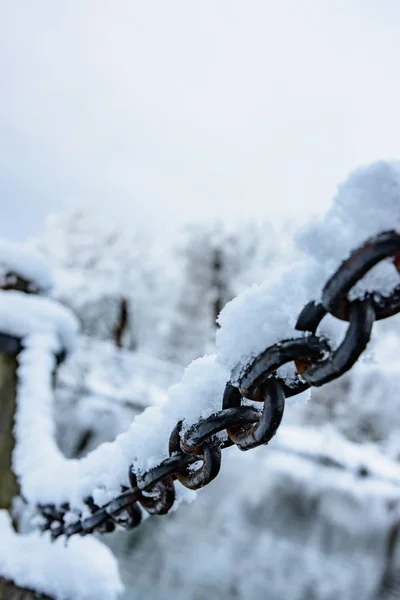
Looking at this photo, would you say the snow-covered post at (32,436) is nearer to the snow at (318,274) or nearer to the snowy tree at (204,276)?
the snow at (318,274)

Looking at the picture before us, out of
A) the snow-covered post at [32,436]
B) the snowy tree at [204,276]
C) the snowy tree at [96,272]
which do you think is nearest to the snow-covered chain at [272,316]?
the snow-covered post at [32,436]

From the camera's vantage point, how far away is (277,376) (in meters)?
0.49

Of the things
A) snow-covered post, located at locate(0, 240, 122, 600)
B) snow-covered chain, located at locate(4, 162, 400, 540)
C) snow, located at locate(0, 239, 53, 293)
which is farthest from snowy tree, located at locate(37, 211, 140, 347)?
snow-covered chain, located at locate(4, 162, 400, 540)

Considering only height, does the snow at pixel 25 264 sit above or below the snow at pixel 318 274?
above

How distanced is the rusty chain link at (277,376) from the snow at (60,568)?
0.84 m

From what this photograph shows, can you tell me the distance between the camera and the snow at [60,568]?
1323mm

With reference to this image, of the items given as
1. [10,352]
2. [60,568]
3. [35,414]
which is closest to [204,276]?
[10,352]

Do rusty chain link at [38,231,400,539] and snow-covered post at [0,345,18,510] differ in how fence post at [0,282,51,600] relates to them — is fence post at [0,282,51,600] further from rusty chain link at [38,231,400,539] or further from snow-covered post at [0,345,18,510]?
rusty chain link at [38,231,400,539]

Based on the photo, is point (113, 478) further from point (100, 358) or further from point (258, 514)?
point (100, 358)

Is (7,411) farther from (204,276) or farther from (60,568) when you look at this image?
(204,276)

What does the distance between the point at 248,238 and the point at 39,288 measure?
1484cm

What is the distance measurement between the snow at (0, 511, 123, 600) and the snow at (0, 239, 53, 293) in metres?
0.94

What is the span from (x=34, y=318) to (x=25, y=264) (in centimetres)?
24

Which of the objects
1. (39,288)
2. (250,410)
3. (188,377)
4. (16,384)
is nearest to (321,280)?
(250,410)
